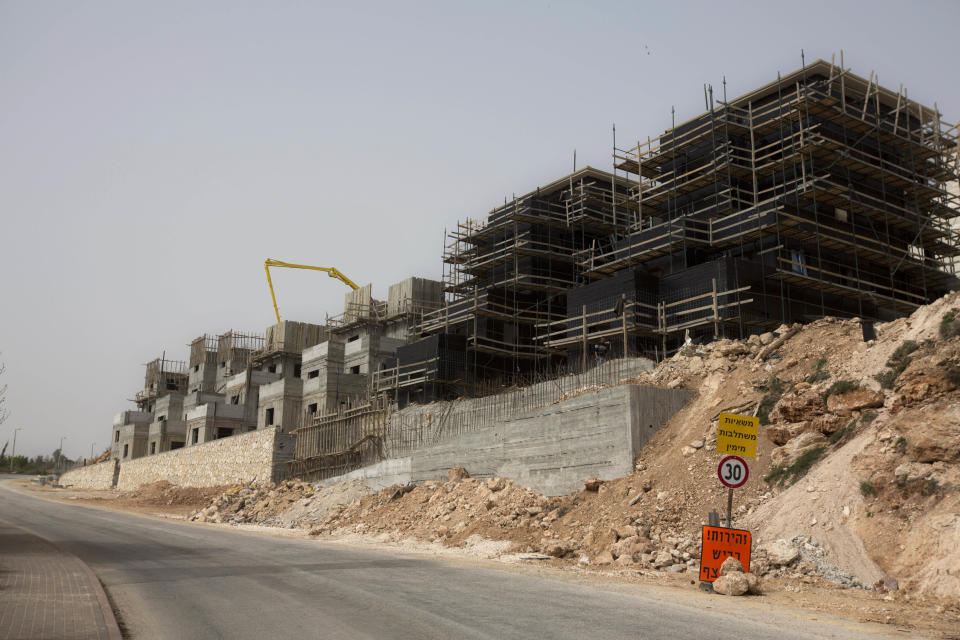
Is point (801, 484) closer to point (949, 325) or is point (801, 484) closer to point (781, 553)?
point (781, 553)

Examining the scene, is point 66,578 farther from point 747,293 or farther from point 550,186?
point 550,186

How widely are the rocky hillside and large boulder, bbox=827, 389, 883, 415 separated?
0.03 metres

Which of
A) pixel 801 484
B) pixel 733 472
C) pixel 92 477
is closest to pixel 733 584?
pixel 733 472

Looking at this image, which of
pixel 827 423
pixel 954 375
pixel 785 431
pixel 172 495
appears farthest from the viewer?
pixel 172 495

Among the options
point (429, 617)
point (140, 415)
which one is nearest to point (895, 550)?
point (429, 617)

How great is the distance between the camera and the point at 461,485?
26.3 m

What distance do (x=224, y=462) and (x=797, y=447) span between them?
39.4 metres

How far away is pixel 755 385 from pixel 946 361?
6171 millimetres

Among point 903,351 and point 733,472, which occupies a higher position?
point 903,351

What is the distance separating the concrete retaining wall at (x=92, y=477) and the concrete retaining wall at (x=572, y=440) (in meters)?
57.8

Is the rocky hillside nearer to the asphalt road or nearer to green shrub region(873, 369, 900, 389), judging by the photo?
green shrub region(873, 369, 900, 389)

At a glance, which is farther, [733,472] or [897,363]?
[897,363]

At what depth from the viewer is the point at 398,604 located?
35.3 ft

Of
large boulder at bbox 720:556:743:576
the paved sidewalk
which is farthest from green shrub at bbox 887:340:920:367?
the paved sidewalk
